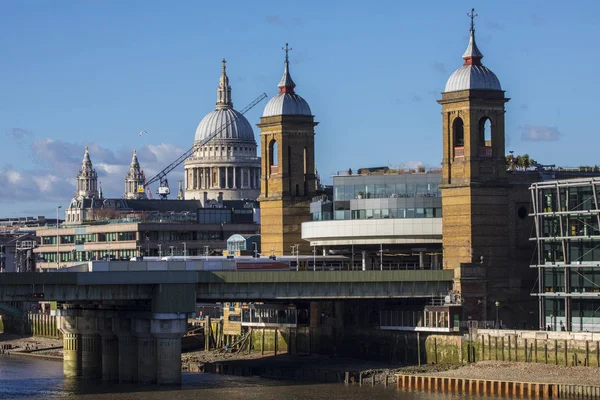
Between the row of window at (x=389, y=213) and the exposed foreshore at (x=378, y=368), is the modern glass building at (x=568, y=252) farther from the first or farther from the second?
the row of window at (x=389, y=213)

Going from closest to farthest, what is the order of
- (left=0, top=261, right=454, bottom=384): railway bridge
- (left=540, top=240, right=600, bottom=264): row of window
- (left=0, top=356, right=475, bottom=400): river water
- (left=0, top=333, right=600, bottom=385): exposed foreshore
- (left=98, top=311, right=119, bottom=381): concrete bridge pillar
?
(left=0, top=333, right=600, bottom=385): exposed foreshore < (left=0, top=356, right=475, bottom=400): river water < (left=0, top=261, right=454, bottom=384): railway bridge < (left=540, top=240, right=600, bottom=264): row of window < (left=98, top=311, right=119, bottom=381): concrete bridge pillar

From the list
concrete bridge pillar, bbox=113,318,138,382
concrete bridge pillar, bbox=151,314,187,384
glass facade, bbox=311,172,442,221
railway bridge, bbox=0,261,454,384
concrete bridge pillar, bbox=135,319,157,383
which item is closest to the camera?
railway bridge, bbox=0,261,454,384

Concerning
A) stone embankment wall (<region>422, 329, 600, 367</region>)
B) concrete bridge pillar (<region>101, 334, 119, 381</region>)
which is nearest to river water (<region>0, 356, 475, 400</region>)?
concrete bridge pillar (<region>101, 334, 119, 381</region>)

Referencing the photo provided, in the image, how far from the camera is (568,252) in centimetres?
13725

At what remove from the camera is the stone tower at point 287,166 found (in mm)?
174500

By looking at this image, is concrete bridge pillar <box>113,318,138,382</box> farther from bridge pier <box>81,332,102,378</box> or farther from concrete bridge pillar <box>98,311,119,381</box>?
bridge pier <box>81,332,102,378</box>

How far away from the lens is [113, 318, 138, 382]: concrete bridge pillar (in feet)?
457

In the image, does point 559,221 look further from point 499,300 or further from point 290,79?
point 290,79

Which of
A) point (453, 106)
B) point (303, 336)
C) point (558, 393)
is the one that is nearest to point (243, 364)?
point (303, 336)

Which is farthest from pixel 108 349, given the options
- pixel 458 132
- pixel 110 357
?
pixel 458 132

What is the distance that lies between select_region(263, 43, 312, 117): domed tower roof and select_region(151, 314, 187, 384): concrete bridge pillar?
144 ft

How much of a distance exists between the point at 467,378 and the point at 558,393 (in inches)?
380

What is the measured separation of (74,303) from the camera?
146500mm

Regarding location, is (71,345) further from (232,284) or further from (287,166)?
(287,166)
